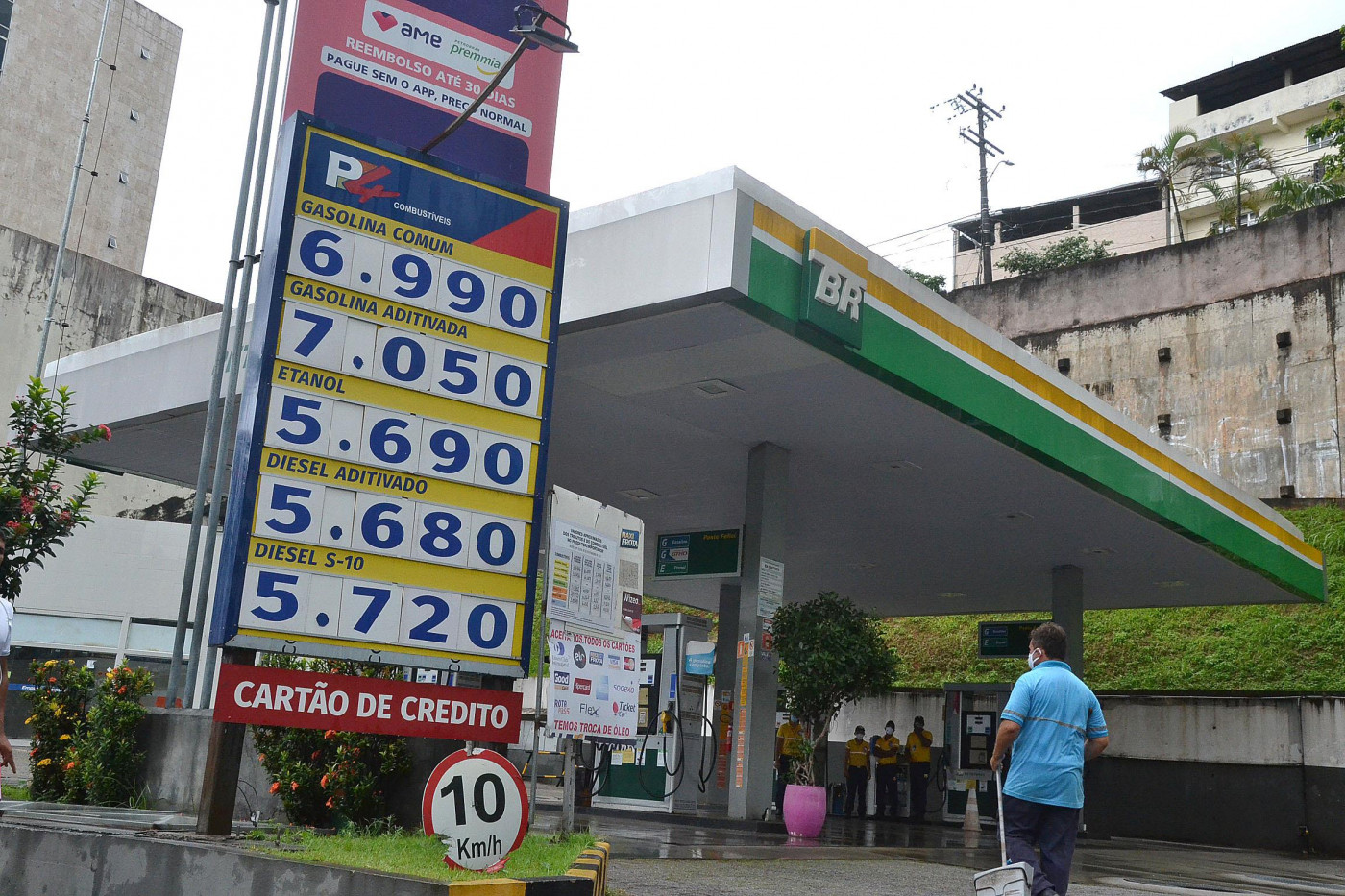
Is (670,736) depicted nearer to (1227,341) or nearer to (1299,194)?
(1227,341)

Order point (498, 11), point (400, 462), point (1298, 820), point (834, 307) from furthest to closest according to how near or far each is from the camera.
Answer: point (1298, 820), point (834, 307), point (498, 11), point (400, 462)

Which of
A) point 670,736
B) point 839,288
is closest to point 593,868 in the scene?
point 839,288

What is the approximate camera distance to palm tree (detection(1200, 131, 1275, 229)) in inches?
1585

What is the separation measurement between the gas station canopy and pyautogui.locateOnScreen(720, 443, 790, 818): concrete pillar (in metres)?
0.42

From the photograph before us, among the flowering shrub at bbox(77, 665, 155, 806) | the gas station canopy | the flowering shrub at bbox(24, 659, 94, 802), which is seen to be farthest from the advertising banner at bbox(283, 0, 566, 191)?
the flowering shrub at bbox(24, 659, 94, 802)

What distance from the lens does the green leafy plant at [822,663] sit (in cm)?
1338

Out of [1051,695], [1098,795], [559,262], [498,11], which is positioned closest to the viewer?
[1051,695]

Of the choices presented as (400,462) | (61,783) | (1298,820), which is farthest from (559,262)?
(1298,820)

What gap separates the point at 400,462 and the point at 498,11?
359 centimetres

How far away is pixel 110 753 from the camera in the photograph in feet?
29.1

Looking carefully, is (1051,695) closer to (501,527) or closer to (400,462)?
(501,527)

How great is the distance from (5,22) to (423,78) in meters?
35.9

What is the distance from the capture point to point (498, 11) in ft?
27.2

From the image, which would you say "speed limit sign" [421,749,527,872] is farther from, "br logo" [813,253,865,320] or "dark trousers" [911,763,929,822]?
"dark trousers" [911,763,929,822]
